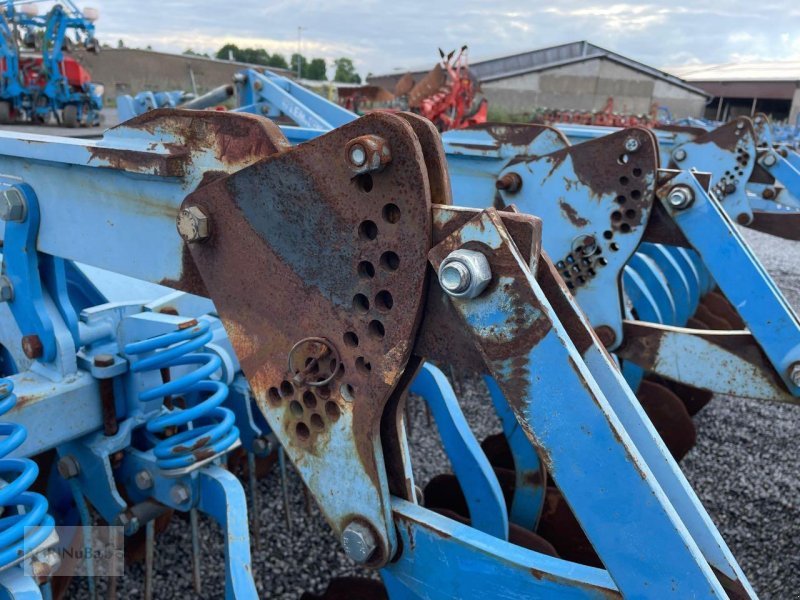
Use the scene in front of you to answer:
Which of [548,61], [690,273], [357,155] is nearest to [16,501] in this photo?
[357,155]

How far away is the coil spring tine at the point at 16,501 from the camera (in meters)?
1.56

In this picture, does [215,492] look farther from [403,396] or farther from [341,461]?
[403,396]

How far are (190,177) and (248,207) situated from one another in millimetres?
211

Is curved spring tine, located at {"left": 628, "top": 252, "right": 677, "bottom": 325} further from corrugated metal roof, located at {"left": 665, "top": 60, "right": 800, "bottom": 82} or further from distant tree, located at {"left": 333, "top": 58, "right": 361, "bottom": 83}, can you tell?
distant tree, located at {"left": 333, "top": 58, "right": 361, "bottom": 83}

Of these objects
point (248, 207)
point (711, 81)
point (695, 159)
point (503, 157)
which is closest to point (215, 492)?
point (248, 207)

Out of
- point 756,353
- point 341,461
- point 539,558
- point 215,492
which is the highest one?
point 341,461

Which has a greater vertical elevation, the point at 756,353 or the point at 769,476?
the point at 756,353

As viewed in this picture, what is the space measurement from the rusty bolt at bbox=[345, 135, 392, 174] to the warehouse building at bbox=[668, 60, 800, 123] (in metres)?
36.4

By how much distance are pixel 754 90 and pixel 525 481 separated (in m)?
38.6

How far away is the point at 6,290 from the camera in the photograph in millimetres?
1971

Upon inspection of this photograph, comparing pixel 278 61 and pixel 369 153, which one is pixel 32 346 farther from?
pixel 278 61

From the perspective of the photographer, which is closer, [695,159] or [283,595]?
[283,595]

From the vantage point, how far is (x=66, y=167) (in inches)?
66.1

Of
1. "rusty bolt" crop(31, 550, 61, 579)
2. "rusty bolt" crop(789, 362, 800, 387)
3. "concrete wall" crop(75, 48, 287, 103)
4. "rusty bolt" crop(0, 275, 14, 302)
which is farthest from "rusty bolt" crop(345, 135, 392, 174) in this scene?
"concrete wall" crop(75, 48, 287, 103)
